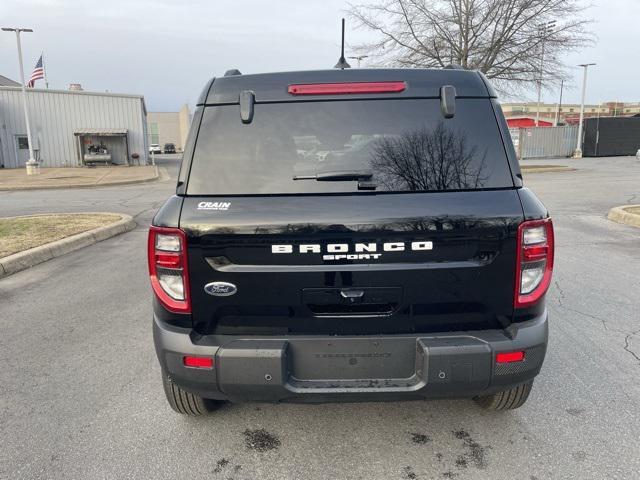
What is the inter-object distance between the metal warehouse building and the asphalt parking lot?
31.1m

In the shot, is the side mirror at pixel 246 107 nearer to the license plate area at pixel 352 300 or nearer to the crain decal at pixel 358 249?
the crain decal at pixel 358 249

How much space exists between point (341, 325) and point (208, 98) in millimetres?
1359

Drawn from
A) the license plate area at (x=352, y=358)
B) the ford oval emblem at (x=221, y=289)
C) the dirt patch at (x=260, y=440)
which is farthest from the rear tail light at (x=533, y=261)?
the dirt patch at (x=260, y=440)

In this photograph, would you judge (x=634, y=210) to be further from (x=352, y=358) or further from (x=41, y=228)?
(x=41, y=228)

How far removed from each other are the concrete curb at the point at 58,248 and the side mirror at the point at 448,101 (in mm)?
6219

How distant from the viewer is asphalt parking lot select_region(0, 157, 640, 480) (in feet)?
8.23

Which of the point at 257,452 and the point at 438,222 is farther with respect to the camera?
the point at 257,452

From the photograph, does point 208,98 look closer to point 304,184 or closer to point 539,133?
point 304,184

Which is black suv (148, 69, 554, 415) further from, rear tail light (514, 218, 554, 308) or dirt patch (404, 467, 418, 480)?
dirt patch (404, 467, 418, 480)

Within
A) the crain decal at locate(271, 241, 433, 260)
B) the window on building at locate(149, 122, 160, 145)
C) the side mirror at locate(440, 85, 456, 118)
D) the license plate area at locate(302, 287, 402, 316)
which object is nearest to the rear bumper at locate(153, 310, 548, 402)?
the license plate area at locate(302, 287, 402, 316)

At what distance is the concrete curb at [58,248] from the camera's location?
650 cm

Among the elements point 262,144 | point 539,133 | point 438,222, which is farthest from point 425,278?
point 539,133

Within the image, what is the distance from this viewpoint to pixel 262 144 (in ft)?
8.04

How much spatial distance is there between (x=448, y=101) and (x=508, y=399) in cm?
175
